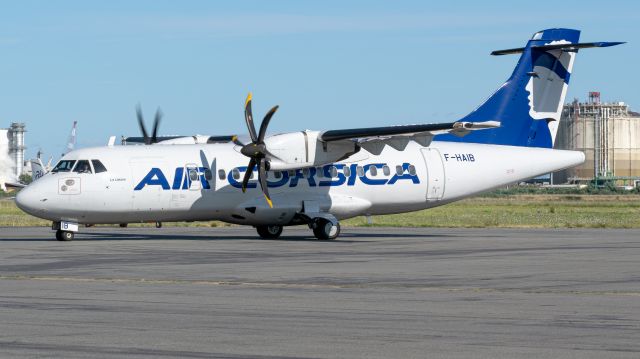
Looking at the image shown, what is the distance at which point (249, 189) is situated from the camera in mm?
36312

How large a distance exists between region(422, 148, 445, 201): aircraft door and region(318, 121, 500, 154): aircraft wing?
2.03 meters

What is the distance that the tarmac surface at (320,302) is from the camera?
463 inches

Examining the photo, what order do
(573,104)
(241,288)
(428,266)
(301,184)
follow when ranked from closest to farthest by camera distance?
1. (241,288)
2. (428,266)
3. (301,184)
4. (573,104)

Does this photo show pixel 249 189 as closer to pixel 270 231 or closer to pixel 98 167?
pixel 270 231

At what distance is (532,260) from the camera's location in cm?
2536

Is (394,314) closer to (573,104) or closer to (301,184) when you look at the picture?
(301,184)

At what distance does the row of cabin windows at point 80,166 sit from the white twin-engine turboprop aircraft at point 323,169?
32mm

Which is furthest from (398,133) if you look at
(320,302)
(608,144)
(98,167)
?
(608,144)

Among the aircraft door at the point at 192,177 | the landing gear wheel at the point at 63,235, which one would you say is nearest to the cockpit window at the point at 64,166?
the landing gear wheel at the point at 63,235

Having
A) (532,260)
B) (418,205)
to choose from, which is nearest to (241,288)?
(532,260)

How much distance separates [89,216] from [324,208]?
7.99 metres

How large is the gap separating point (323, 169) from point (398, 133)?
3.85 metres

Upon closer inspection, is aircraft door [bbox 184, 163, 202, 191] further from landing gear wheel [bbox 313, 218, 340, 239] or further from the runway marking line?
the runway marking line

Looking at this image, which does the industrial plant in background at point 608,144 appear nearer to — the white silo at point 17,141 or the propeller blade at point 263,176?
the white silo at point 17,141
